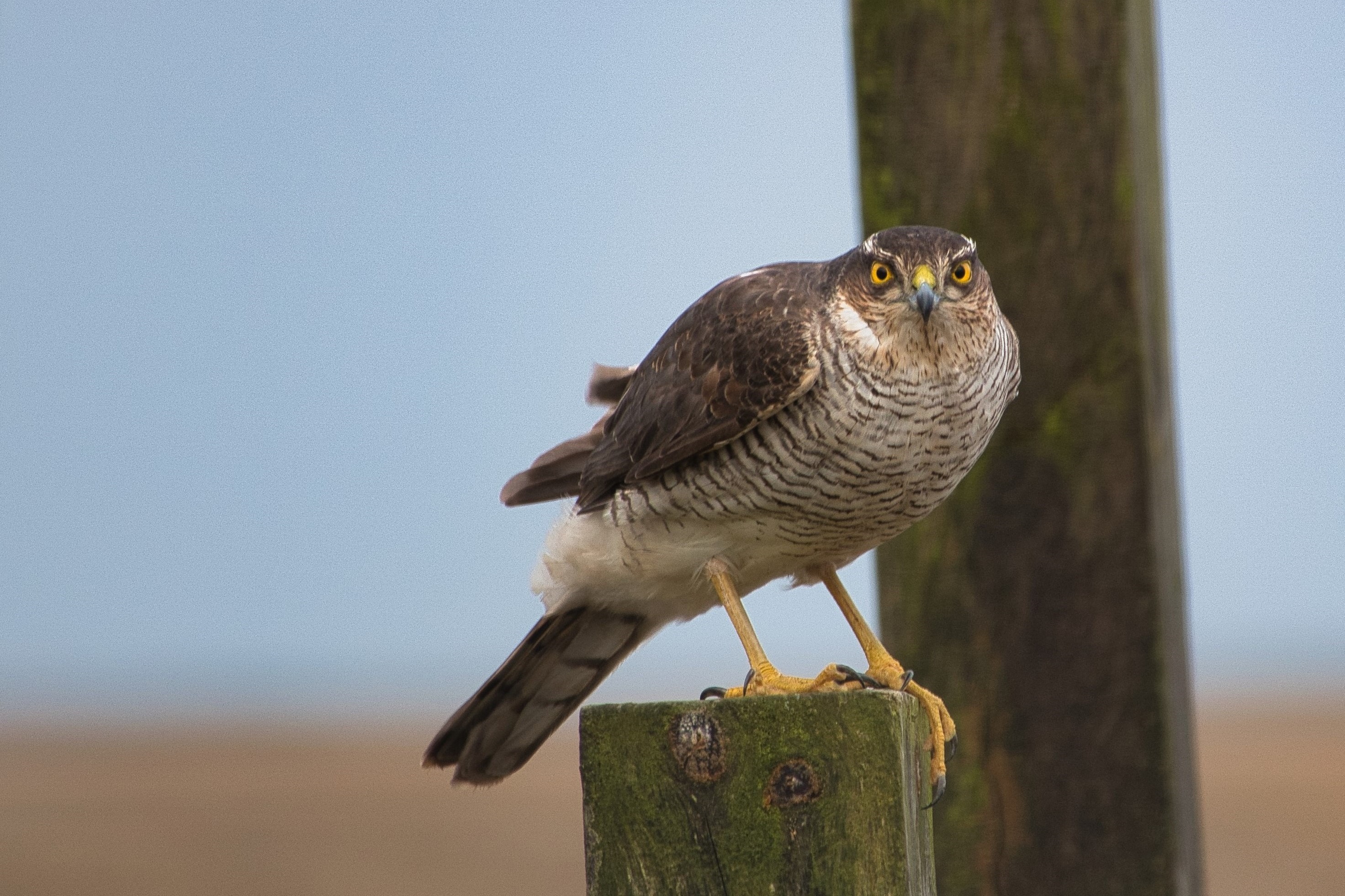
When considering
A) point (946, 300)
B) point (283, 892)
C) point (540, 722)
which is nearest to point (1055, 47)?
point (946, 300)

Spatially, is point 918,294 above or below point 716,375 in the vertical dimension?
above

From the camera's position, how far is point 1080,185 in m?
2.71

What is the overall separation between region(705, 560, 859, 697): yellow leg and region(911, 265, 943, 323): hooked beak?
71 cm

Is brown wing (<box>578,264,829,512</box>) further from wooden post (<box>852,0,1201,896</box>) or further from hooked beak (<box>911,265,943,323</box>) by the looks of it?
wooden post (<box>852,0,1201,896</box>)

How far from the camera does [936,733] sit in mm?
2688

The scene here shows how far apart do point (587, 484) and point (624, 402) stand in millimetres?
218

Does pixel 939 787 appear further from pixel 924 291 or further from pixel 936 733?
pixel 924 291

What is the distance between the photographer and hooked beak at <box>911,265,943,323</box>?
2.82 m

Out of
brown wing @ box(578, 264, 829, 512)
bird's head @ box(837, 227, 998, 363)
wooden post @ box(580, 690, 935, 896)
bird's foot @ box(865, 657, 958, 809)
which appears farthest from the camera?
brown wing @ box(578, 264, 829, 512)

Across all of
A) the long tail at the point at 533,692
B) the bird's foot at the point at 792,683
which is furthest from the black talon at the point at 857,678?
the long tail at the point at 533,692

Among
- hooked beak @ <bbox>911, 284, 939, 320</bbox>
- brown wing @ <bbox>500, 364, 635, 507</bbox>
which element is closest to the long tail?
brown wing @ <bbox>500, 364, 635, 507</bbox>

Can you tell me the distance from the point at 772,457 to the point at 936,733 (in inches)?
25.1

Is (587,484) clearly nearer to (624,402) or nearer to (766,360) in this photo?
(624,402)

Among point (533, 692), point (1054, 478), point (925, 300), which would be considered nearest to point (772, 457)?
point (925, 300)
